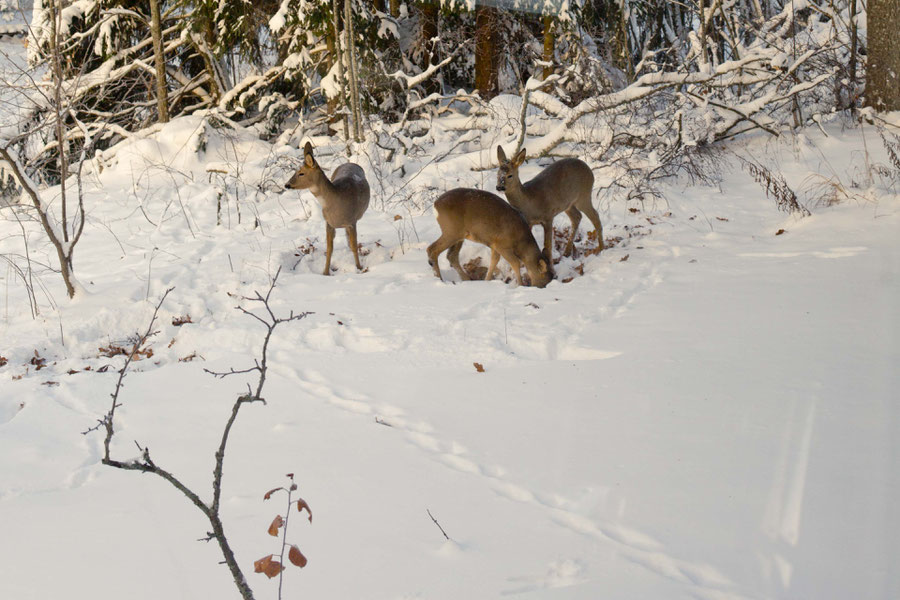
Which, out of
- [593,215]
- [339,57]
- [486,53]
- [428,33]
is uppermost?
[428,33]

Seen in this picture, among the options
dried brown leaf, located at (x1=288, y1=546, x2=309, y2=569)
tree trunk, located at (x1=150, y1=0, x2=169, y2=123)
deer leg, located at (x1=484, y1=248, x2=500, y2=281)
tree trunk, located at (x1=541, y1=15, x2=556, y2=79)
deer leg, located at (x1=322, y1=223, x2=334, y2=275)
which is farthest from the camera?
tree trunk, located at (x1=541, y1=15, x2=556, y2=79)

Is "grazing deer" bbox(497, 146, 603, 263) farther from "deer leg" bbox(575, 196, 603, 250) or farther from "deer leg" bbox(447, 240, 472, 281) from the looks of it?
"deer leg" bbox(447, 240, 472, 281)

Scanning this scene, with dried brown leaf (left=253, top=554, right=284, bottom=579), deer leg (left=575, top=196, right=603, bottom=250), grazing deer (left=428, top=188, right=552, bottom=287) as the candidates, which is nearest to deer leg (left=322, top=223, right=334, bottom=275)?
grazing deer (left=428, top=188, right=552, bottom=287)

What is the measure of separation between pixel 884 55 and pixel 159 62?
428 inches

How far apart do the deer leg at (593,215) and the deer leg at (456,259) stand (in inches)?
54.2

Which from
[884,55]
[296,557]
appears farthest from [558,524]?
[884,55]

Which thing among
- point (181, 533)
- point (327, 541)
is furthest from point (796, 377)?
point (181, 533)

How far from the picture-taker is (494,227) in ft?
22.8

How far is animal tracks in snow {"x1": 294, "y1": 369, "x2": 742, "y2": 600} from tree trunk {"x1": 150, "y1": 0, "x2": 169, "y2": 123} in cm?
1060

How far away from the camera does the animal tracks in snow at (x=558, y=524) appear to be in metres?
2.57

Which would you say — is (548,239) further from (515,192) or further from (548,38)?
(548,38)

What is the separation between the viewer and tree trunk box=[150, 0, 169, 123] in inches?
499

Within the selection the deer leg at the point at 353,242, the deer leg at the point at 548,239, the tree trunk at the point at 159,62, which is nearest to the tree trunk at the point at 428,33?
the tree trunk at the point at 159,62

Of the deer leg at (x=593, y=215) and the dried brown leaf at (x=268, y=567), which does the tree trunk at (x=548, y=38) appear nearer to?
the deer leg at (x=593, y=215)
